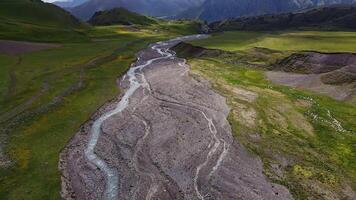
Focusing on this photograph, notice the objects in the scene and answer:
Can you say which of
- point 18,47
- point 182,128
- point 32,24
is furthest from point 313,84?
point 32,24

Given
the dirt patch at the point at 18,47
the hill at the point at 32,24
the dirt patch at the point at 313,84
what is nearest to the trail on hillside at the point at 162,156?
the dirt patch at the point at 313,84

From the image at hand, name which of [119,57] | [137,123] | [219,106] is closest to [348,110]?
[219,106]

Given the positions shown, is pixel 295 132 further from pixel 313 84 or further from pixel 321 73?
pixel 321 73

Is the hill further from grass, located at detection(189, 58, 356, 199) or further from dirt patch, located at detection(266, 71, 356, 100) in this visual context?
grass, located at detection(189, 58, 356, 199)

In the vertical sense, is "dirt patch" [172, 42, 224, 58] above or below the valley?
below

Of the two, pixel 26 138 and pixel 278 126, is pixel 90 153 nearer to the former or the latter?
pixel 26 138

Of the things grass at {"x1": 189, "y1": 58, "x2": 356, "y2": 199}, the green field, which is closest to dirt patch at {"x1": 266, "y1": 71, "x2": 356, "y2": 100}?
the green field
